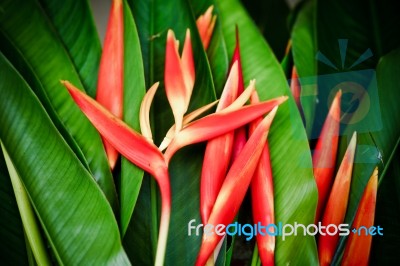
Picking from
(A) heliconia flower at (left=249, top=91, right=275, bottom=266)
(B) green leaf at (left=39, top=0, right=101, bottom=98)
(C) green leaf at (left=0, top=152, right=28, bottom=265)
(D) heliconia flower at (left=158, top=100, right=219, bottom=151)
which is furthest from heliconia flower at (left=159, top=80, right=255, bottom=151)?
(C) green leaf at (left=0, top=152, right=28, bottom=265)

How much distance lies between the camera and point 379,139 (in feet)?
2.89

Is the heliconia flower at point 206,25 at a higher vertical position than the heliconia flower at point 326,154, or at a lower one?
higher

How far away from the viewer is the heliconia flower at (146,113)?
84 centimetres

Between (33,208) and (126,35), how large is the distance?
0.40 meters

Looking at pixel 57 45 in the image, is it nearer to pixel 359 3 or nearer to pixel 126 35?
pixel 126 35

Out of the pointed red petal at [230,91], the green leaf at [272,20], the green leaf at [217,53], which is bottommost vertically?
the pointed red petal at [230,91]

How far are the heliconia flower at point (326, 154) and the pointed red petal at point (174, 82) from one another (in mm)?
299

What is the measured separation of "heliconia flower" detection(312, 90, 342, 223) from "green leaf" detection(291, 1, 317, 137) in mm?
35

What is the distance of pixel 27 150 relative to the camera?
81 cm

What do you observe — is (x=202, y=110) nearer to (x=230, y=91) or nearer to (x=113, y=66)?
(x=230, y=91)

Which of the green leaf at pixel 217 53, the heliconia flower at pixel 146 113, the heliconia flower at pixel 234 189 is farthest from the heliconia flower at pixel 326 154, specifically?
the heliconia flower at pixel 146 113

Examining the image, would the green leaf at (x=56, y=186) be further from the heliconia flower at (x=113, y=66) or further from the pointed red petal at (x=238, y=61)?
the pointed red petal at (x=238, y=61)

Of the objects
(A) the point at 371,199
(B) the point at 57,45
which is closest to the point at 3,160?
(B) the point at 57,45

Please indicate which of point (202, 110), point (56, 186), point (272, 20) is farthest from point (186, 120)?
point (272, 20)
